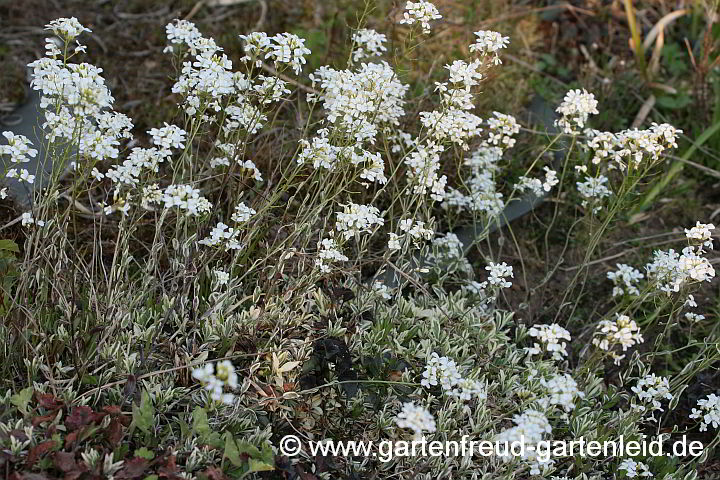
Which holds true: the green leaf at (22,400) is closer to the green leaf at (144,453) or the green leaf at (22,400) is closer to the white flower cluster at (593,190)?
the green leaf at (144,453)

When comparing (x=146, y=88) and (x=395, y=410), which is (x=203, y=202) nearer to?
(x=395, y=410)

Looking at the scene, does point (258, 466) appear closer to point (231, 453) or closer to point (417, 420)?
point (231, 453)

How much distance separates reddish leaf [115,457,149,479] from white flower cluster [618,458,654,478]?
1.43m

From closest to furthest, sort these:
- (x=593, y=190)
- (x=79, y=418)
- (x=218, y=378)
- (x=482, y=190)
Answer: (x=218, y=378) < (x=79, y=418) < (x=593, y=190) < (x=482, y=190)

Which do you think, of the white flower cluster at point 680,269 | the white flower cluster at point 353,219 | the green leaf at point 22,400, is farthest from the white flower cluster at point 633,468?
the green leaf at point 22,400

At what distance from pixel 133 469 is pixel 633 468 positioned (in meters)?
1.50

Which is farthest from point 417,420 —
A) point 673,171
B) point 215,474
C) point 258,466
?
point 673,171

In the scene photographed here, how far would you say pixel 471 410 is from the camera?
264 cm

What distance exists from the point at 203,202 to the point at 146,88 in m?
2.09

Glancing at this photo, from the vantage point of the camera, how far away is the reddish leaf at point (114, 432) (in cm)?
205

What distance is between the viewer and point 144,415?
6.84 ft

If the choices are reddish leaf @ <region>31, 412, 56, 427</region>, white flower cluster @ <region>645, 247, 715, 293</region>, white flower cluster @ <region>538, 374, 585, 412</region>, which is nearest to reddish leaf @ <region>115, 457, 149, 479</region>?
reddish leaf @ <region>31, 412, 56, 427</region>

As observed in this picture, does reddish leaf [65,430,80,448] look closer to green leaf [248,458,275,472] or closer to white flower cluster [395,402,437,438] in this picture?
green leaf [248,458,275,472]

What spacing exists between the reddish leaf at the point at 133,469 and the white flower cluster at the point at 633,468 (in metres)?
1.43
